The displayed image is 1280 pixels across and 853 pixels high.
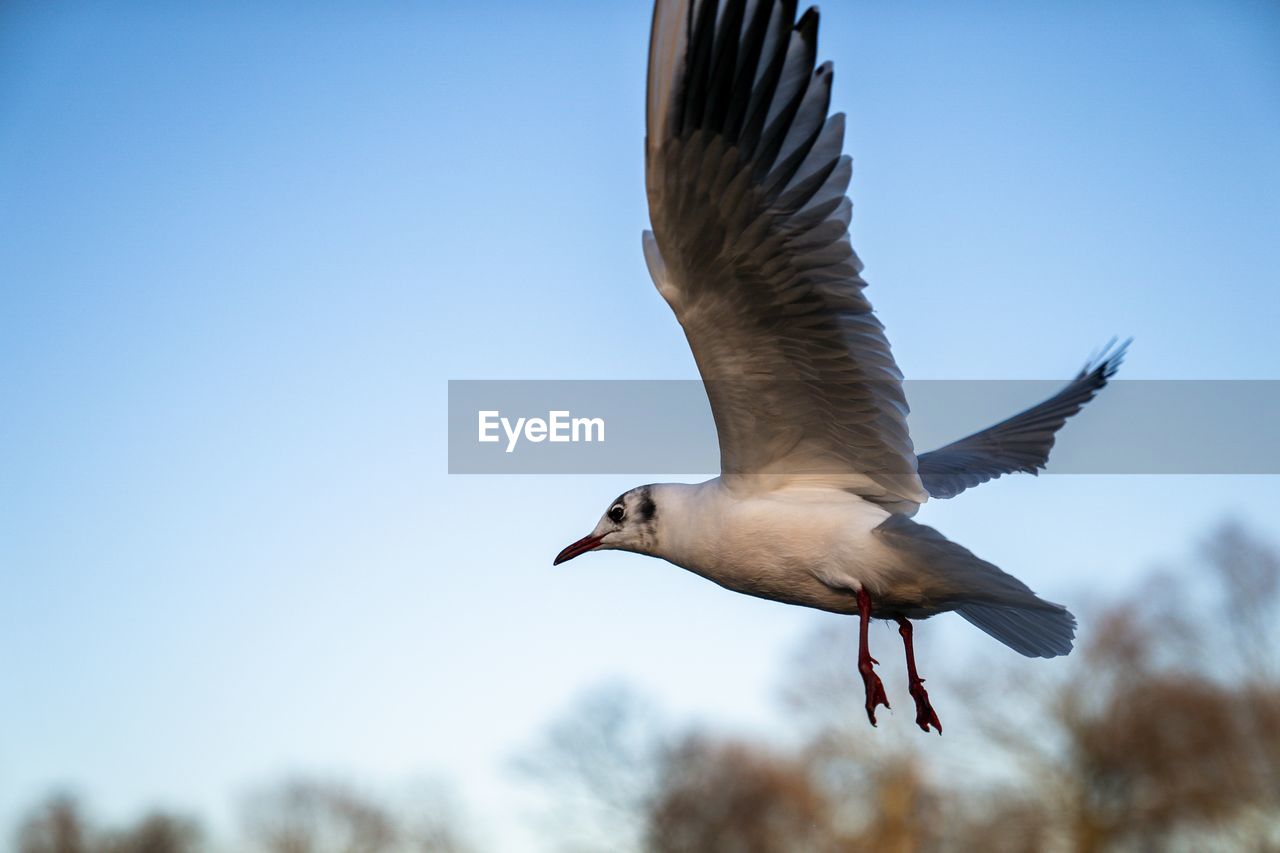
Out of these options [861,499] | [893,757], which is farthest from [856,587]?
[893,757]

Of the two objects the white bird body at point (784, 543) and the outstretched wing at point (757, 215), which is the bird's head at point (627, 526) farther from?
the outstretched wing at point (757, 215)

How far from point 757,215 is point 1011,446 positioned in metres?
2.95

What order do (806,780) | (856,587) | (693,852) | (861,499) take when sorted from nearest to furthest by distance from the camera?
1. (856,587)
2. (861,499)
3. (806,780)
4. (693,852)

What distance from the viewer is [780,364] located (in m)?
4.08

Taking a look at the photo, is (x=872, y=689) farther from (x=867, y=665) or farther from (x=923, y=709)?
(x=923, y=709)

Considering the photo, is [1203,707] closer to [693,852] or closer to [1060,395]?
[693,852]

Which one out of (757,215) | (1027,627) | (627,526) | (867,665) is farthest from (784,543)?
(757,215)

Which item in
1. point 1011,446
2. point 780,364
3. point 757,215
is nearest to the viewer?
point 757,215

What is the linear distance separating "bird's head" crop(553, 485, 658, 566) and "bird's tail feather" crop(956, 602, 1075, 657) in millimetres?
1181

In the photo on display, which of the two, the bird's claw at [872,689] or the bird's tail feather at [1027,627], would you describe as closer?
the bird's claw at [872,689]

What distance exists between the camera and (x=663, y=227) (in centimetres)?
373

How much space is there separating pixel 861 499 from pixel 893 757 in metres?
19.2

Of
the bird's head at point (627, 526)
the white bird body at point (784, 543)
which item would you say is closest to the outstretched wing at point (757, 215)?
the white bird body at point (784, 543)

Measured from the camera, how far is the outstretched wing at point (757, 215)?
3.60 metres
